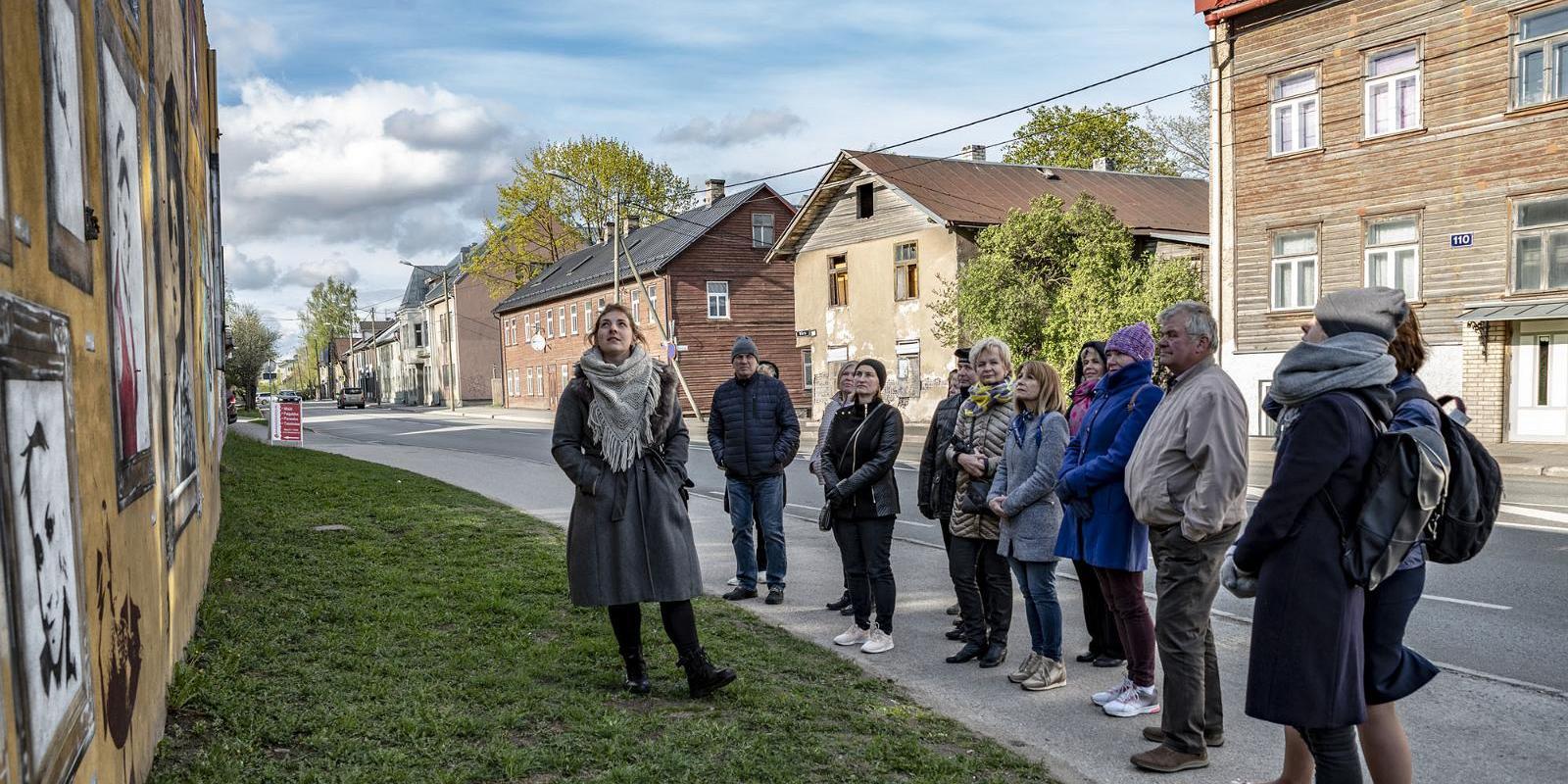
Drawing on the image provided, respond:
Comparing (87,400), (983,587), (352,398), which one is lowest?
(352,398)

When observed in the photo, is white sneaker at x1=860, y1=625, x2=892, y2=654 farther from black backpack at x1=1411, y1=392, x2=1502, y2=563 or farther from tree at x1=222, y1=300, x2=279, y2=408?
tree at x1=222, y1=300, x2=279, y2=408

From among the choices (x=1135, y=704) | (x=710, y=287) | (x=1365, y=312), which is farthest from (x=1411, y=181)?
(x=710, y=287)

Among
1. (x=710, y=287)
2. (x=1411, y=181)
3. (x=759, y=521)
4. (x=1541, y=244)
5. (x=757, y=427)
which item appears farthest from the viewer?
(x=710, y=287)

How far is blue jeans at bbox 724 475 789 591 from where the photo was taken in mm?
7977

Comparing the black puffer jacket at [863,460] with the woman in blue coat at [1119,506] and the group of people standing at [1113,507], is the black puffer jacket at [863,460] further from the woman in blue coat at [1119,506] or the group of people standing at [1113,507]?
the woman in blue coat at [1119,506]

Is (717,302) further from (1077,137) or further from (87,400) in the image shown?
(87,400)

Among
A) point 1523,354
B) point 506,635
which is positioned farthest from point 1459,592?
Answer: point 1523,354

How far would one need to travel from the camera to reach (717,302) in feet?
146

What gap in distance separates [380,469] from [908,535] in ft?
33.0

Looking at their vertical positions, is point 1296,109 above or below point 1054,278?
above

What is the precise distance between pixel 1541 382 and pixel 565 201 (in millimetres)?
47607

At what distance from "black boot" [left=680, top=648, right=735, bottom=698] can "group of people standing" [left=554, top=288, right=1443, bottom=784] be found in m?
0.01

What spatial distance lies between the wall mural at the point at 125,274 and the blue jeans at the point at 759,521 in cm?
444

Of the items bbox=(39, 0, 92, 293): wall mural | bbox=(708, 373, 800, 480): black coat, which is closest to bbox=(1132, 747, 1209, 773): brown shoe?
bbox=(708, 373, 800, 480): black coat
